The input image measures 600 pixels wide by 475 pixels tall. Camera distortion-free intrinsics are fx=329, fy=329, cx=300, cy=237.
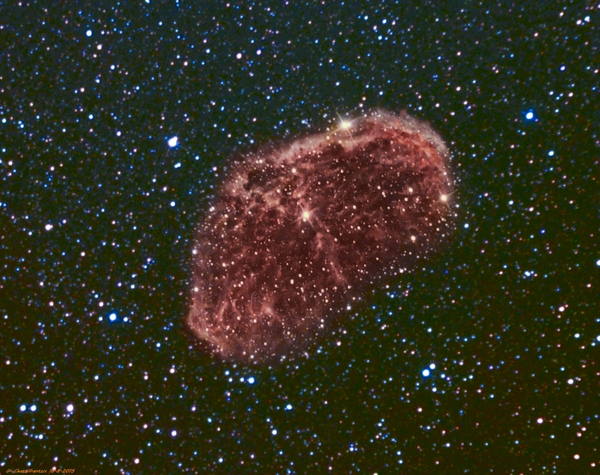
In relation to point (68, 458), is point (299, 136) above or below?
above

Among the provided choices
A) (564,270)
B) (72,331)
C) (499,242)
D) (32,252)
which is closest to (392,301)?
(499,242)

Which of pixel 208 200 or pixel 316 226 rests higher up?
pixel 208 200

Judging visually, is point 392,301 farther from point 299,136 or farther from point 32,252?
point 32,252

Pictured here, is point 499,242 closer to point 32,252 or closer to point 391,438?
point 391,438

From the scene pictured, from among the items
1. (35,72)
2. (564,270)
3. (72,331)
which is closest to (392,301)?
(564,270)

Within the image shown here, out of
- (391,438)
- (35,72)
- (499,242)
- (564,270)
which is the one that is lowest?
(391,438)

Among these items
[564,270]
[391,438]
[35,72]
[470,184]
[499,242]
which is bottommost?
[391,438]
